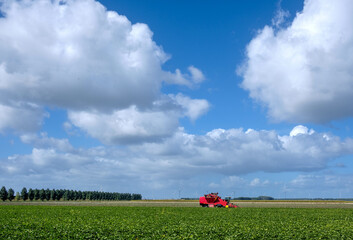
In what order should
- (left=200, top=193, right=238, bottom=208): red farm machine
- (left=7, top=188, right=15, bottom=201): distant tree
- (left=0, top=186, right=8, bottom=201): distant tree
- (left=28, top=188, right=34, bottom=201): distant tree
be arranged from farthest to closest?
(left=28, top=188, right=34, bottom=201): distant tree, (left=7, top=188, right=15, bottom=201): distant tree, (left=0, top=186, right=8, bottom=201): distant tree, (left=200, top=193, right=238, bottom=208): red farm machine

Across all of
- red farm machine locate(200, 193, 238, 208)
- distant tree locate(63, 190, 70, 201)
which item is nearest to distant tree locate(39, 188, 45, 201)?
distant tree locate(63, 190, 70, 201)

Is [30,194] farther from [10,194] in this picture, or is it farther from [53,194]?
[53,194]

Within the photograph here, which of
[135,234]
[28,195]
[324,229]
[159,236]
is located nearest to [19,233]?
[135,234]

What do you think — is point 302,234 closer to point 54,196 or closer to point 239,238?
point 239,238

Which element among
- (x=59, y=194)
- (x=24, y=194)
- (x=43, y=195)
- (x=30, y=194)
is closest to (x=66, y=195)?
(x=59, y=194)

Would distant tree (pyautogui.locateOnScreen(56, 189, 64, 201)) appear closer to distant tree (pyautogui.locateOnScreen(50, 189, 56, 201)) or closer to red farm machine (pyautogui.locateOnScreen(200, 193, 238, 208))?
distant tree (pyautogui.locateOnScreen(50, 189, 56, 201))

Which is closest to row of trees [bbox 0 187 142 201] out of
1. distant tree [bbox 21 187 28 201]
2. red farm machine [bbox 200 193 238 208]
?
distant tree [bbox 21 187 28 201]

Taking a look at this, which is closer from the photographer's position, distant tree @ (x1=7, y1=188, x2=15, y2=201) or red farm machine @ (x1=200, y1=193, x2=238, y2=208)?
red farm machine @ (x1=200, y1=193, x2=238, y2=208)

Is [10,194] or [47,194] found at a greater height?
[10,194]

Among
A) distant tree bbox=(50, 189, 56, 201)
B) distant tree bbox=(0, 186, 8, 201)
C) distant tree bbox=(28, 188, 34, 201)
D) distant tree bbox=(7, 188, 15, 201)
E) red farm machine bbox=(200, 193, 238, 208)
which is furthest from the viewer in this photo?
distant tree bbox=(50, 189, 56, 201)

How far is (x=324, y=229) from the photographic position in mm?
24266

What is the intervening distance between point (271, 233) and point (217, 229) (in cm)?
399

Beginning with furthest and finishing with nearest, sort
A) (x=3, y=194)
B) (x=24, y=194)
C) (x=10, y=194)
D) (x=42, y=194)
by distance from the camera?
(x=42, y=194), (x=24, y=194), (x=10, y=194), (x=3, y=194)

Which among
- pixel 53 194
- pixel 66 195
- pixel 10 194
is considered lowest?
pixel 66 195
